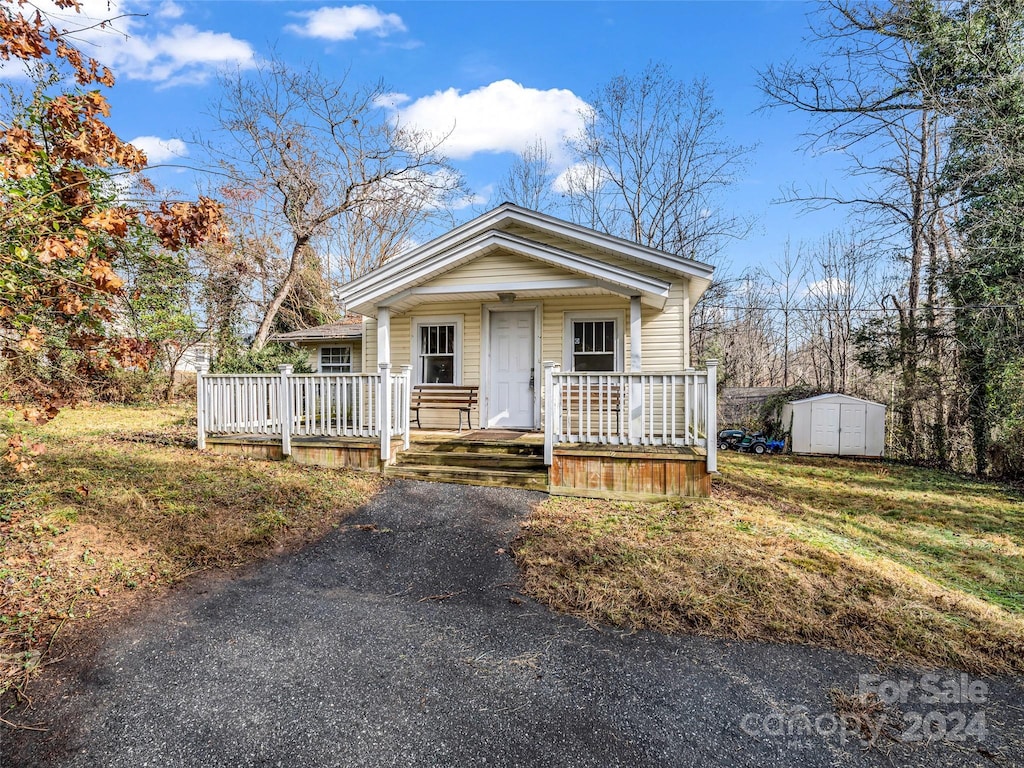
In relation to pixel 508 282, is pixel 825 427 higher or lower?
lower

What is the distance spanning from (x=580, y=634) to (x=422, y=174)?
19.2m

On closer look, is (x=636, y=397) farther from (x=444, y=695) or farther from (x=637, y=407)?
(x=444, y=695)

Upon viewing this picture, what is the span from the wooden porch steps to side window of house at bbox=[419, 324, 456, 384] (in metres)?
2.22

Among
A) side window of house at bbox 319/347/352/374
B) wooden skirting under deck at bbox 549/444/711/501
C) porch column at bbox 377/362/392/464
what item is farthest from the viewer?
side window of house at bbox 319/347/352/374

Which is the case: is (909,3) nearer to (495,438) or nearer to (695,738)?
(495,438)

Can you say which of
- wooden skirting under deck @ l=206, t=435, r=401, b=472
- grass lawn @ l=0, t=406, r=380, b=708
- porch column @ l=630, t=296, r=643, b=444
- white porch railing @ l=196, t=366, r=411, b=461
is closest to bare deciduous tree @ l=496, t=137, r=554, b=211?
porch column @ l=630, t=296, r=643, b=444

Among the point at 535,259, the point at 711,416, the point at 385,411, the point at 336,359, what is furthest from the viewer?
the point at 336,359

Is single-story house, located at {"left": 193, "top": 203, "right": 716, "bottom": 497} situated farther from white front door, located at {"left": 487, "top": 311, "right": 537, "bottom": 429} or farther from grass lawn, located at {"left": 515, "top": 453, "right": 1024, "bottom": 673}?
grass lawn, located at {"left": 515, "top": 453, "right": 1024, "bottom": 673}

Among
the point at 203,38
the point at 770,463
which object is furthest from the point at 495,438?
the point at 203,38

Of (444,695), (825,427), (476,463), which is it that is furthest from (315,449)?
(825,427)

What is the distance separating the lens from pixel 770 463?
11.3 m

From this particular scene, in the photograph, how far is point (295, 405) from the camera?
7.49 metres

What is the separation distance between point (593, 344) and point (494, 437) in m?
2.68

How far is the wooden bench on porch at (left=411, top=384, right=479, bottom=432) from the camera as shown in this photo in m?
8.92
